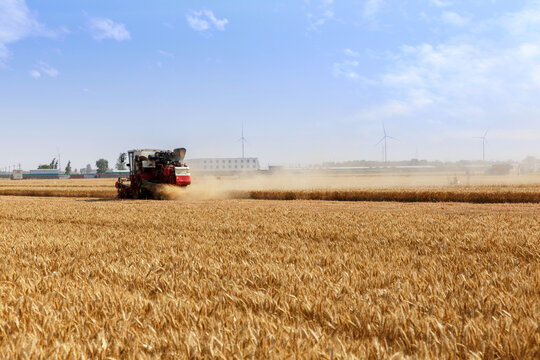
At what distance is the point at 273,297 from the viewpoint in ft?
15.0

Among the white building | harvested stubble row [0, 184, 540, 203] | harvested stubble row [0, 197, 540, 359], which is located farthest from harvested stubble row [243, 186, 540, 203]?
the white building

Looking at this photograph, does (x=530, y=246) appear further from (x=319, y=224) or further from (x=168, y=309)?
(x=168, y=309)

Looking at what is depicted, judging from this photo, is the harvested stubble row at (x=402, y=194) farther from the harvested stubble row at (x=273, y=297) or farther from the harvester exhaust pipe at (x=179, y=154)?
the harvested stubble row at (x=273, y=297)

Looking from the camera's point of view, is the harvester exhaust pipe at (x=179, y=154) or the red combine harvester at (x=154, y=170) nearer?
the red combine harvester at (x=154, y=170)

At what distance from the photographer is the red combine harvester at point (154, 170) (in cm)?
2352

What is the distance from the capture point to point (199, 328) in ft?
11.9

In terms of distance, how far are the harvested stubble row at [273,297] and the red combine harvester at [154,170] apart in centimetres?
1443

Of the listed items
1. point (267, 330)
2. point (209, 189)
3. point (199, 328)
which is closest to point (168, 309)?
point (199, 328)

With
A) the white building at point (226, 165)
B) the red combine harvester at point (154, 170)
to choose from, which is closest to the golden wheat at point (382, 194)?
the red combine harvester at point (154, 170)

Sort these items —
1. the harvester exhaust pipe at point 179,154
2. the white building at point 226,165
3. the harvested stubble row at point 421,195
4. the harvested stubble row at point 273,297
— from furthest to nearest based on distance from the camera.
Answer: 1. the white building at point 226,165
2. the harvester exhaust pipe at point 179,154
3. the harvested stubble row at point 421,195
4. the harvested stubble row at point 273,297

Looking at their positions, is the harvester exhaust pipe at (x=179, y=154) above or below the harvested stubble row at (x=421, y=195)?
above

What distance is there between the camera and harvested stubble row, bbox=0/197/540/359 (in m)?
3.15

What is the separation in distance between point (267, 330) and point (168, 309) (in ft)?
3.96

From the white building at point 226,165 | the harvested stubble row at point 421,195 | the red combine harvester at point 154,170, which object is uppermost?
the white building at point 226,165
